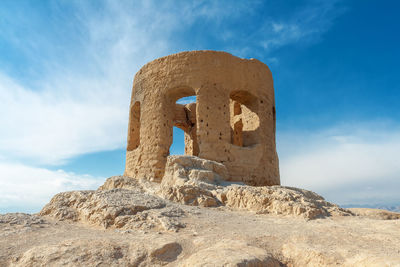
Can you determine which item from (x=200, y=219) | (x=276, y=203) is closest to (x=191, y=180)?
(x=276, y=203)

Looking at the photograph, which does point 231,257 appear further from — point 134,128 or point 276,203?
point 134,128

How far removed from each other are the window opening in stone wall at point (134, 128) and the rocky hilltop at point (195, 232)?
A: 569 centimetres

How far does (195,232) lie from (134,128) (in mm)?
8558

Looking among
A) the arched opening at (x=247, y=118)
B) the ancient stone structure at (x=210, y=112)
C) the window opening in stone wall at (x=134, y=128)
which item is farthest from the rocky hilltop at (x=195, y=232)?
the window opening in stone wall at (x=134, y=128)

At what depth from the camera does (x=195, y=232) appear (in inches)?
162

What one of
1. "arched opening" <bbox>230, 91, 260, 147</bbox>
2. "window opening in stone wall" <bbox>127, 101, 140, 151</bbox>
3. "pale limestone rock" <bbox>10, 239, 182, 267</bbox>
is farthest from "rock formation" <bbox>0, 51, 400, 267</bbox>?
"window opening in stone wall" <bbox>127, 101, 140, 151</bbox>

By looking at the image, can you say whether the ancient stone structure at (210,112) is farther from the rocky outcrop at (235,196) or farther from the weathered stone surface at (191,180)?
the rocky outcrop at (235,196)

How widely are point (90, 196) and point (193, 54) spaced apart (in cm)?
687

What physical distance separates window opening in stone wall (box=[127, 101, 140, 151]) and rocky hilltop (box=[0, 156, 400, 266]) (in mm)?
5693

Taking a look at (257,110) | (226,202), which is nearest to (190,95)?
(257,110)

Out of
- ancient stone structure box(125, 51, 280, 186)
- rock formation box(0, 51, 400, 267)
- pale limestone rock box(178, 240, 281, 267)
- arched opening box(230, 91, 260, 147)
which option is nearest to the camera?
pale limestone rock box(178, 240, 281, 267)

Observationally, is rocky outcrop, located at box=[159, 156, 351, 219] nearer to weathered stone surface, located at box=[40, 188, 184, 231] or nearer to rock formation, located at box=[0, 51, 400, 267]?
rock formation, located at box=[0, 51, 400, 267]

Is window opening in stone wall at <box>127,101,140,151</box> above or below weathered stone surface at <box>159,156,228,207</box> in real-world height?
above

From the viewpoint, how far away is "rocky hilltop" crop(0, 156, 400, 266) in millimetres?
3262
